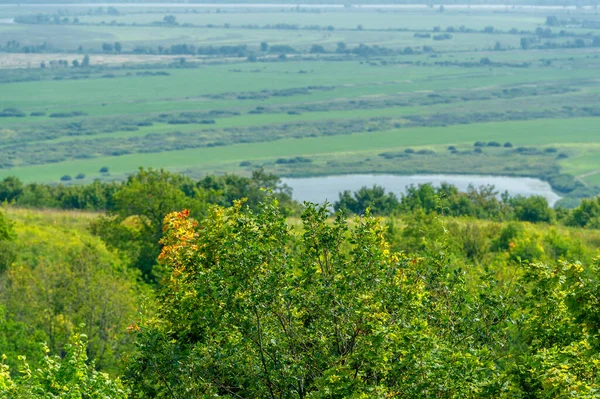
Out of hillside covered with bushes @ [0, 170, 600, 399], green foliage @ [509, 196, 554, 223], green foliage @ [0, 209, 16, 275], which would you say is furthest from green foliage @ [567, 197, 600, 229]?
hillside covered with bushes @ [0, 170, 600, 399]

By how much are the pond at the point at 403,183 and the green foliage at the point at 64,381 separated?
130 m

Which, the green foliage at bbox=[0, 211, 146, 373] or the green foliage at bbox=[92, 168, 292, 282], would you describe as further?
the green foliage at bbox=[92, 168, 292, 282]

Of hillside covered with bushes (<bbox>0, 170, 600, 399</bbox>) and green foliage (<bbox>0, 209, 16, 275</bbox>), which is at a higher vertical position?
hillside covered with bushes (<bbox>0, 170, 600, 399</bbox>)

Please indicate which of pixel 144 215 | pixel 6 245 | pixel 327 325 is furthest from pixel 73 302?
pixel 327 325

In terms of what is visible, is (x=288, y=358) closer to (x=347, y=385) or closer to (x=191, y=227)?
(x=347, y=385)

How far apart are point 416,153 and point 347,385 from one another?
6997 inches

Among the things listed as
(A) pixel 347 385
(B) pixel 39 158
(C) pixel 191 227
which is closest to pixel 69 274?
(C) pixel 191 227

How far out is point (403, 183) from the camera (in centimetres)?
16475

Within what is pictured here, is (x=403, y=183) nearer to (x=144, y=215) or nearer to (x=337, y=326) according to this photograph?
(x=144, y=215)

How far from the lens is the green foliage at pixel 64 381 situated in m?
18.0

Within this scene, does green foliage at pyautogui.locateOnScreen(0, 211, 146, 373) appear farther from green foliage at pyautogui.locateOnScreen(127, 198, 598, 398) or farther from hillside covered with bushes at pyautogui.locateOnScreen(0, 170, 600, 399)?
green foliage at pyautogui.locateOnScreen(127, 198, 598, 398)

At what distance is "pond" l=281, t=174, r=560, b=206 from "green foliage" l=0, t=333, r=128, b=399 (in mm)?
129549

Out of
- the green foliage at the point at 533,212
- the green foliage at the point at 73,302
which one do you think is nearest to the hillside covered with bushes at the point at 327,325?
the green foliage at the point at 73,302

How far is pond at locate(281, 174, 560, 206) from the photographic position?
512ft
